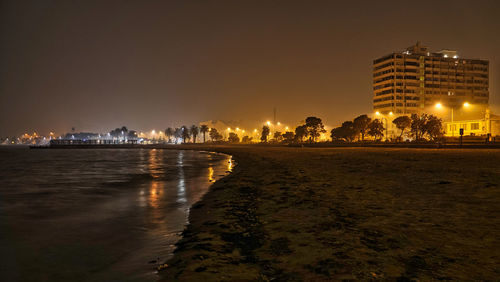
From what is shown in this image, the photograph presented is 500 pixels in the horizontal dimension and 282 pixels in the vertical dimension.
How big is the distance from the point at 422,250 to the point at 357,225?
5.61 feet

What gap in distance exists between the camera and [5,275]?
5.34 metres

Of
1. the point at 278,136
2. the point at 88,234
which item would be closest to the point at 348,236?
the point at 88,234

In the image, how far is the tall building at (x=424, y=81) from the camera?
166375 mm

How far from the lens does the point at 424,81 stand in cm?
17250

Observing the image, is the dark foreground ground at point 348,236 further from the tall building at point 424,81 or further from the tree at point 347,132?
the tall building at point 424,81

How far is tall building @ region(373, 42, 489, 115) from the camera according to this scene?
16638 cm

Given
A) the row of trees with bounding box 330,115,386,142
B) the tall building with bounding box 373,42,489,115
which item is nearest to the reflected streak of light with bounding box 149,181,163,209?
the row of trees with bounding box 330,115,386,142

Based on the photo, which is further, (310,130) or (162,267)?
(310,130)

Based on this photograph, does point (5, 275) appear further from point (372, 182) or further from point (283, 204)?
point (372, 182)

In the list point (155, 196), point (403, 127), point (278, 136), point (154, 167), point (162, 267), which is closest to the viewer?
point (162, 267)

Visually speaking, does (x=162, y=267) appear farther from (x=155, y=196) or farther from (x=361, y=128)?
(x=361, y=128)

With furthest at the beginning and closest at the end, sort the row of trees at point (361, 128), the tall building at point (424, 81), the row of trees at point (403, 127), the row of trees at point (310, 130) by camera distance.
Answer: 1. the tall building at point (424, 81)
2. the row of trees at point (310, 130)
3. the row of trees at point (361, 128)
4. the row of trees at point (403, 127)

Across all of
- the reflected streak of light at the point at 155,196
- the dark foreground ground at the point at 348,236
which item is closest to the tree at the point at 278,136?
the reflected streak of light at the point at 155,196

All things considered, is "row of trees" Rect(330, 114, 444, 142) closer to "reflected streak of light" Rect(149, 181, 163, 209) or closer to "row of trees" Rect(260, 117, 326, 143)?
"row of trees" Rect(260, 117, 326, 143)
